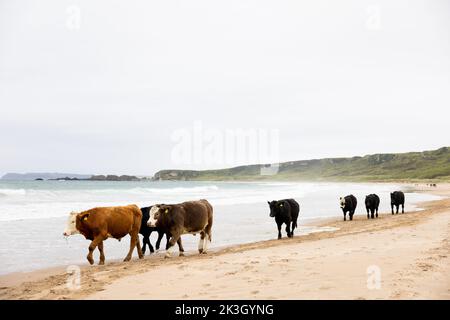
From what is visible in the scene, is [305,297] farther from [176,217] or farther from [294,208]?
[294,208]

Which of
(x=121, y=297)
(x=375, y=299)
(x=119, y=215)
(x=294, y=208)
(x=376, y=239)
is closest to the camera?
(x=375, y=299)

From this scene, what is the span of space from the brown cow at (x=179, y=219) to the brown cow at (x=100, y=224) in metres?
0.79

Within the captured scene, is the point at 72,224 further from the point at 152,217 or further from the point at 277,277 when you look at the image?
the point at 277,277

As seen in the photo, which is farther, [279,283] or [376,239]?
[376,239]

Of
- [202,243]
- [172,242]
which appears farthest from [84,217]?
[202,243]

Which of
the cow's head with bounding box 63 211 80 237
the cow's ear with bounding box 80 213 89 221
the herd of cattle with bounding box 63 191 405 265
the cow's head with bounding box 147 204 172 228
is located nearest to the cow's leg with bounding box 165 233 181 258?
the herd of cattle with bounding box 63 191 405 265

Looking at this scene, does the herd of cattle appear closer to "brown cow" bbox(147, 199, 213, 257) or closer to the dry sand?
"brown cow" bbox(147, 199, 213, 257)

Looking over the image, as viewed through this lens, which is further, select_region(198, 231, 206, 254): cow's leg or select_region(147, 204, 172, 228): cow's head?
select_region(198, 231, 206, 254): cow's leg

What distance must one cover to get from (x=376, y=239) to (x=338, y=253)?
299cm

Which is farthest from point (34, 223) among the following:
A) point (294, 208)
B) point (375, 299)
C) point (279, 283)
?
point (375, 299)

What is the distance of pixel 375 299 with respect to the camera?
560cm

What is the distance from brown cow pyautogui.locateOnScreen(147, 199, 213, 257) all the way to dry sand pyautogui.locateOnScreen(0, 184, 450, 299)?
65.3 inches

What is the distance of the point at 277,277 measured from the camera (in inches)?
285

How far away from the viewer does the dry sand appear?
620cm
